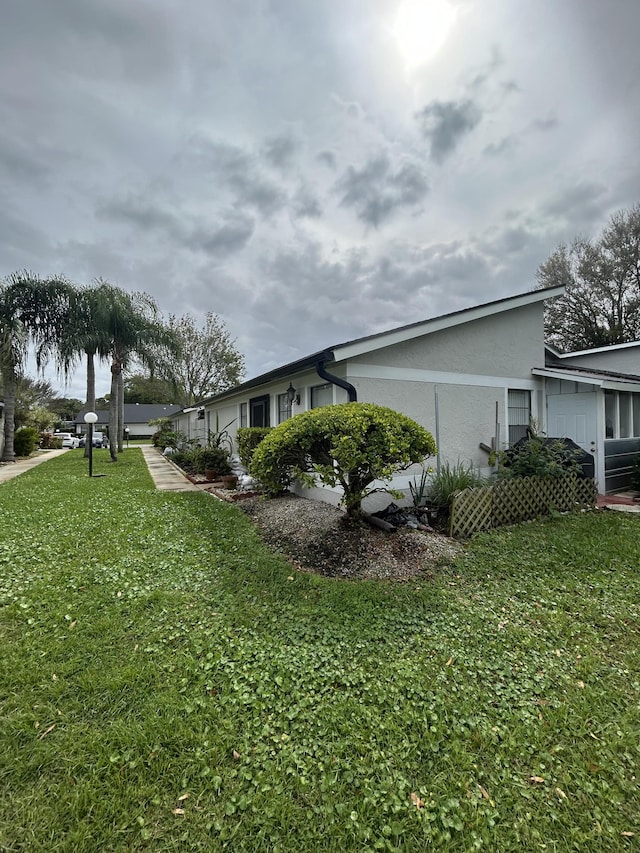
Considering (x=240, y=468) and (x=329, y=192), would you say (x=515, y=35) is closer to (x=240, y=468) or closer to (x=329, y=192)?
(x=329, y=192)

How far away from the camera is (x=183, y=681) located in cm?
253

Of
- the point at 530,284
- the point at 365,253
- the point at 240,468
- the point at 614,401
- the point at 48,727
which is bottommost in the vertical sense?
the point at 48,727

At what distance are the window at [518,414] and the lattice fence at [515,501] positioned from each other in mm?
1872

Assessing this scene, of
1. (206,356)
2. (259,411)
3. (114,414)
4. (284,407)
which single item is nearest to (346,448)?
(284,407)

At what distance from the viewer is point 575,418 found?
847 cm

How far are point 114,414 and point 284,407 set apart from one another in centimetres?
1176

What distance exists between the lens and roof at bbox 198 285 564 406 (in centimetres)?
609

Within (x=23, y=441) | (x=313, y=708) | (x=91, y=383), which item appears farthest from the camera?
(x=23, y=441)

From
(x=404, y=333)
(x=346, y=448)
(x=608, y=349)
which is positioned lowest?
(x=346, y=448)

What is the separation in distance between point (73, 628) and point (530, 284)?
25.5 meters

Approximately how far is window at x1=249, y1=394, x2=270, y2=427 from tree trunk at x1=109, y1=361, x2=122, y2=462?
7.77 metres

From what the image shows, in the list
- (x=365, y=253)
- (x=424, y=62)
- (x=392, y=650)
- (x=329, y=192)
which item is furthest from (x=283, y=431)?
(x=365, y=253)

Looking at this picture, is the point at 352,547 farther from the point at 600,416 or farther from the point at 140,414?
the point at 140,414

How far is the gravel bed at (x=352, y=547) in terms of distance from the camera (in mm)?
4387
